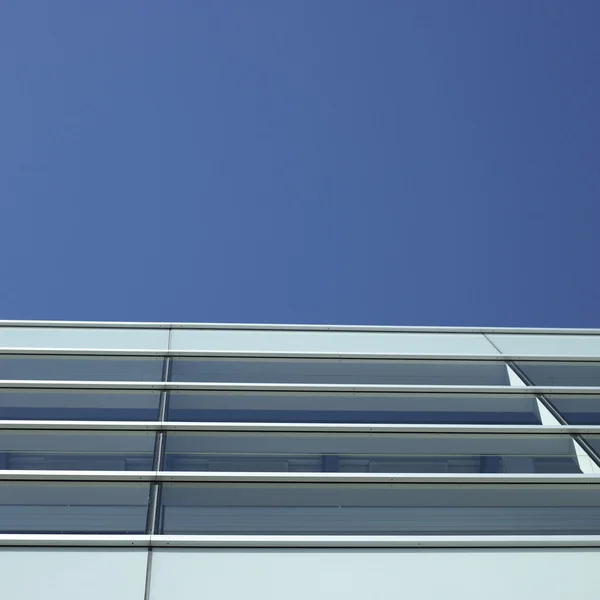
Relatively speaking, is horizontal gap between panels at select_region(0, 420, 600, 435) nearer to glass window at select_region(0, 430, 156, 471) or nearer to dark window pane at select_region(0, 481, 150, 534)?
glass window at select_region(0, 430, 156, 471)

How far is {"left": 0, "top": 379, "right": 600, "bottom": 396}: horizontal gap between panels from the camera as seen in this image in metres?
7.75

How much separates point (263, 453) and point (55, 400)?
1.83 metres

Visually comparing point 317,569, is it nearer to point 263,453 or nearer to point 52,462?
point 263,453

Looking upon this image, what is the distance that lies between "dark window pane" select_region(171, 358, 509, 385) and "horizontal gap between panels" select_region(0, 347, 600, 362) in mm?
78

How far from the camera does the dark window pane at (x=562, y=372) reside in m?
8.51

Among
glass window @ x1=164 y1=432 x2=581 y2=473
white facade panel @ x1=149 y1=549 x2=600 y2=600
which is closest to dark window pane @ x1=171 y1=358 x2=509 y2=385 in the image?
glass window @ x1=164 y1=432 x2=581 y2=473

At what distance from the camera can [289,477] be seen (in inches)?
245

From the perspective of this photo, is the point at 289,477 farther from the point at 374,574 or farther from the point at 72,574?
the point at 72,574

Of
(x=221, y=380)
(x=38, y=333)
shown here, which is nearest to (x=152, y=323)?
(x=38, y=333)

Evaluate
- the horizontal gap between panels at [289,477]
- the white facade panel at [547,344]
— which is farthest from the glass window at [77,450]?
the white facade panel at [547,344]

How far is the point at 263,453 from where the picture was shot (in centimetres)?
663

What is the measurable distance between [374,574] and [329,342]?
4.36 m

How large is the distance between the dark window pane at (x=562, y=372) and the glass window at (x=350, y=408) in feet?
1.93

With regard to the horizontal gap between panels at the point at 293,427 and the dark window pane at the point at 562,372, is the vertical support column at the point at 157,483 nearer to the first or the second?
the horizontal gap between panels at the point at 293,427
